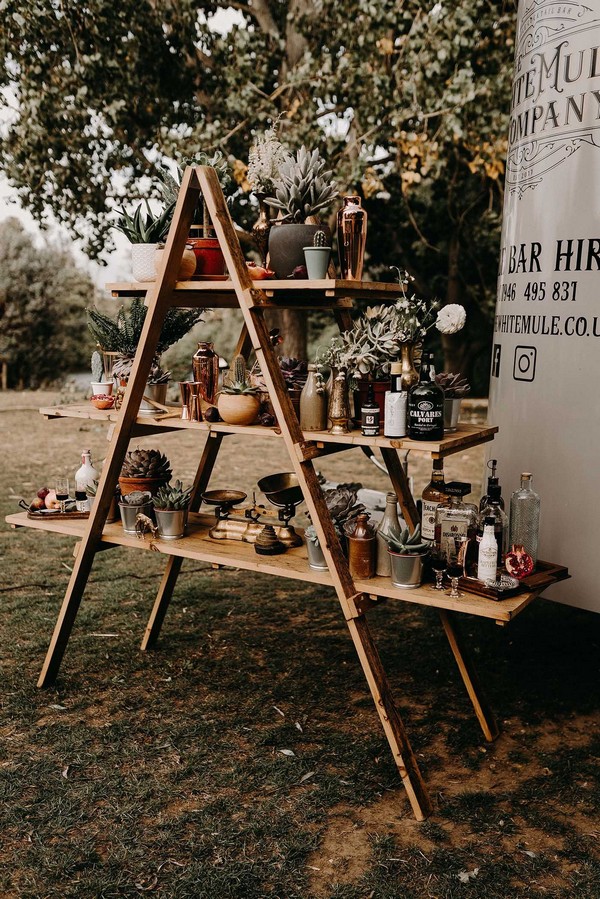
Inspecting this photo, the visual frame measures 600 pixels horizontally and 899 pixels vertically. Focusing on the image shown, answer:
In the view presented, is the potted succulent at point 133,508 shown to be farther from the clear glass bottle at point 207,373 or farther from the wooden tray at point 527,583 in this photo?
the wooden tray at point 527,583

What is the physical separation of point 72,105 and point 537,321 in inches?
306

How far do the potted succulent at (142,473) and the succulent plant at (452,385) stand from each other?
1347 mm

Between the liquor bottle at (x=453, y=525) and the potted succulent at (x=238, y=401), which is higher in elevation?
the potted succulent at (x=238, y=401)

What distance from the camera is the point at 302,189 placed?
298cm

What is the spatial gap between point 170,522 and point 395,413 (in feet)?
3.93

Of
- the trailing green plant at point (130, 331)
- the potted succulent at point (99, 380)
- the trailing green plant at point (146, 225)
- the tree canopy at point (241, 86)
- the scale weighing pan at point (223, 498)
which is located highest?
the tree canopy at point (241, 86)

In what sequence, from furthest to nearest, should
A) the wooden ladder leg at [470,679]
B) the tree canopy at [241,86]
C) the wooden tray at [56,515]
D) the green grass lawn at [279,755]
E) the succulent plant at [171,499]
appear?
the tree canopy at [241,86] → the wooden tray at [56,515] → the succulent plant at [171,499] → the wooden ladder leg at [470,679] → the green grass lawn at [279,755]

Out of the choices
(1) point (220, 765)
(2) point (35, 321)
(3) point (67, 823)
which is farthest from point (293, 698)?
(2) point (35, 321)

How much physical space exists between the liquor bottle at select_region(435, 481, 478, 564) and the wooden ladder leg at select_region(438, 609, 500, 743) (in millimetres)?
428

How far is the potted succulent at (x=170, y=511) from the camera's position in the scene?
3.40 m

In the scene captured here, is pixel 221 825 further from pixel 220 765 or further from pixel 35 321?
pixel 35 321

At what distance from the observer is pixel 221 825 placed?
2668 mm

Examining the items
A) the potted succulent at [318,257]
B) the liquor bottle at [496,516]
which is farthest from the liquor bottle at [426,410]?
the potted succulent at [318,257]

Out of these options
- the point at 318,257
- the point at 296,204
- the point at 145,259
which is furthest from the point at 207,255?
the point at 318,257
